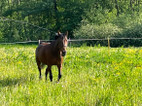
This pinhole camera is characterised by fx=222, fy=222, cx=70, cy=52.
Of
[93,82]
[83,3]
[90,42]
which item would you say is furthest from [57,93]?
[83,3]

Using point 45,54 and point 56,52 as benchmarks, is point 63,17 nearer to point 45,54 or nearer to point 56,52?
point 45,54

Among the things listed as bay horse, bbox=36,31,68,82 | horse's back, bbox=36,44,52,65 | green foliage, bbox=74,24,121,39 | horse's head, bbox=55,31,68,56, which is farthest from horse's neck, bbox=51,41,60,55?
green foliage, bbox=74,24,121,39

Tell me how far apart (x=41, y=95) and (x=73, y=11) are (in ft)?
144

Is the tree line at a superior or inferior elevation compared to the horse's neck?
inferior

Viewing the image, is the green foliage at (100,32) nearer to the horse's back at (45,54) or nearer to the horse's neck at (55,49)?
the horse's back at (45,54)

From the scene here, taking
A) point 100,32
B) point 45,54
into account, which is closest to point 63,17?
point 100,32

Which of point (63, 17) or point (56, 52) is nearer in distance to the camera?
point (56, 52)

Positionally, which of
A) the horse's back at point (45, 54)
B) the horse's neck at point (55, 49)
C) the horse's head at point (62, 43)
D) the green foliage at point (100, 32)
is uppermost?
the horse's head at point (62, 43)

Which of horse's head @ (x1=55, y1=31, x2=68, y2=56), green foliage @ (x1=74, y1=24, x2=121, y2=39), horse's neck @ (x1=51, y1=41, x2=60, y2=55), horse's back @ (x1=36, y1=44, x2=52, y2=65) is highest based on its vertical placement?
horse's head @ (x1=55, y1=31, x2=68, y2=56)

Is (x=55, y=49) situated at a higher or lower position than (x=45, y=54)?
higher

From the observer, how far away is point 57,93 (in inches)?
213

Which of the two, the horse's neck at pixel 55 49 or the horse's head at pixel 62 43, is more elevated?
the horse's head at pixel 62 43

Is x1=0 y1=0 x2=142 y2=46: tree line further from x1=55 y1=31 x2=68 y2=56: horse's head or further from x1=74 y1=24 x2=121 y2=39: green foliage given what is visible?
x1=55 y1=31 x2=68 y2=56: horse's head

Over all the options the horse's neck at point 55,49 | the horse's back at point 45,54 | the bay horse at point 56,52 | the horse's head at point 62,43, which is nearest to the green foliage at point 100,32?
the horse's back at point 45,54
